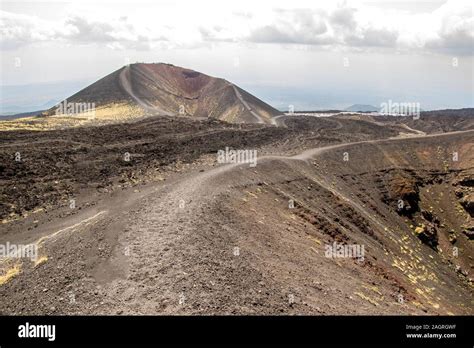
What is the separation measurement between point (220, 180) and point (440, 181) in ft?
134

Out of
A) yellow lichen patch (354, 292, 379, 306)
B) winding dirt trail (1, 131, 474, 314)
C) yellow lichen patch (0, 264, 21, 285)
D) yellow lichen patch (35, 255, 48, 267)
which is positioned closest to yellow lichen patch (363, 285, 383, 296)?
yellow lichen patch (354, 292, 379, 306)

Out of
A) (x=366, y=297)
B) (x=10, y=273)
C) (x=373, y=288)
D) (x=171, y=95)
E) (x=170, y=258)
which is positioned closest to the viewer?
(x=170, y=258)

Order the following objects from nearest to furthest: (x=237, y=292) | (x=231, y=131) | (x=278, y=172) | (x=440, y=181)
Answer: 1. (x=237, y=292)
2. (x=278, y=172)
3. (x=440, y=181)
4. (x=231, y=131)

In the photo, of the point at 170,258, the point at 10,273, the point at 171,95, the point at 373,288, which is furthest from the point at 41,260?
the point at 171,95

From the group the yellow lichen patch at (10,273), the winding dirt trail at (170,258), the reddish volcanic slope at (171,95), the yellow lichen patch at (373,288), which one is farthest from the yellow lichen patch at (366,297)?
the reddish volcanic slope at (171,95)

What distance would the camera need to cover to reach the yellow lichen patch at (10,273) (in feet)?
70.3

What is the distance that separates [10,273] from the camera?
2230 cm

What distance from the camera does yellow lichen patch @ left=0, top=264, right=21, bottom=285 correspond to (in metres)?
21.4

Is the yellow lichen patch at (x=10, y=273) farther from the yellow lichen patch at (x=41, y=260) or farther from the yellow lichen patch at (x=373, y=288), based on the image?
the yellow lichen patch at (x=373, y=288)

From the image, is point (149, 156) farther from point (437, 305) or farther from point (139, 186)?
point (437, 305)

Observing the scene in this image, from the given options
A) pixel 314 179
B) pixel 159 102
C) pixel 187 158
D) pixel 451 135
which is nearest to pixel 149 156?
pixel 187 158

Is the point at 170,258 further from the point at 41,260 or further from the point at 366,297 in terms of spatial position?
the point at 366,297

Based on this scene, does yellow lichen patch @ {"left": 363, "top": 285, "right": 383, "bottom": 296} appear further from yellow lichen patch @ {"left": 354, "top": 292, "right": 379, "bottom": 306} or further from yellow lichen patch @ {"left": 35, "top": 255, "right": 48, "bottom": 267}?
yellow lichen patch @ {"left": 35, "top": 255, "right": 48, "bottom": 267}

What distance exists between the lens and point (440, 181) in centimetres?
6031
